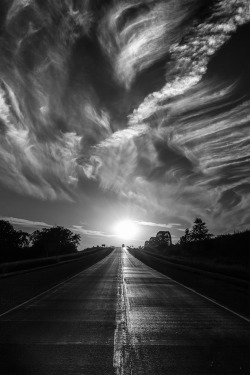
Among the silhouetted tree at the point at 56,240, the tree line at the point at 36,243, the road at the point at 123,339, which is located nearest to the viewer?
the road at the point at 123,339

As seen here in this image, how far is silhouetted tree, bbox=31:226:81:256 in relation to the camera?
12618cm

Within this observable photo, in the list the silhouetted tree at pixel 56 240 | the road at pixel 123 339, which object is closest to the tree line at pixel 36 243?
the silhouetted tree at pixel 56 240

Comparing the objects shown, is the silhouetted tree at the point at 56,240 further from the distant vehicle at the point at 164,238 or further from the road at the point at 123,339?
the road at the point at 123,339

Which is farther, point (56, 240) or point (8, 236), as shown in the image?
point (56, 240)

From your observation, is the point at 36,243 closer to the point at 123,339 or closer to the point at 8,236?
the point at 8,236

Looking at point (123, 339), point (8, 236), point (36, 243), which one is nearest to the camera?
point (123, 339)

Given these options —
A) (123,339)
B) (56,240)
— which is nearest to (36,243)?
(56,240)

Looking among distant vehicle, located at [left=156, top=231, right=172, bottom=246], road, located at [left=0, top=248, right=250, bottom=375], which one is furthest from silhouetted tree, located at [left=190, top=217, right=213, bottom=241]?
road, located at [left=0, top=248, right=250, bottom=375]

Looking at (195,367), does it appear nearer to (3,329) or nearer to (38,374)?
(38,374)

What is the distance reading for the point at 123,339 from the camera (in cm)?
780

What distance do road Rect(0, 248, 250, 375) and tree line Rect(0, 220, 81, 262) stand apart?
48449 mm

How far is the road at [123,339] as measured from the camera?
233 inches

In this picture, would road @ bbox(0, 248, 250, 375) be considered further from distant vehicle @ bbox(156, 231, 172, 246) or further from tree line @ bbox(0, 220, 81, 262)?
distant vehicle @ bbox(156, 231, 172, 246)

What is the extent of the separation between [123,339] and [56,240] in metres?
133
